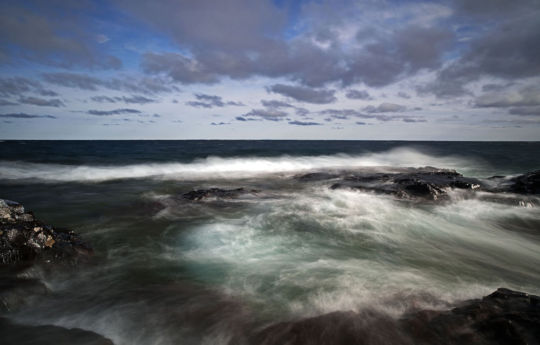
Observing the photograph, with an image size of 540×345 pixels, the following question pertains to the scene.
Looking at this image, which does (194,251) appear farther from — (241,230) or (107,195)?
(107,195)

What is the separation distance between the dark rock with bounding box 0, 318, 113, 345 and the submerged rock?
1794mm

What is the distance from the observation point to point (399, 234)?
6.69 metres

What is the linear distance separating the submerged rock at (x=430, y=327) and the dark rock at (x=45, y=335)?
179 centimetres

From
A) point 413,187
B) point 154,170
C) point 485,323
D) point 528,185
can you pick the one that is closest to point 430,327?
point 485,323

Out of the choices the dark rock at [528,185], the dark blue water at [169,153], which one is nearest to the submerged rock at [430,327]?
the dark rock at [528,185]

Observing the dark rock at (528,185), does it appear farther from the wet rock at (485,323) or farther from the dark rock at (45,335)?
the dark rock at (45,335)

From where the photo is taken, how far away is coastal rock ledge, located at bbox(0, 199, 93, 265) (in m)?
Answer: 4.41

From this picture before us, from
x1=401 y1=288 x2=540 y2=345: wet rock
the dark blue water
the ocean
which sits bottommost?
the ocean

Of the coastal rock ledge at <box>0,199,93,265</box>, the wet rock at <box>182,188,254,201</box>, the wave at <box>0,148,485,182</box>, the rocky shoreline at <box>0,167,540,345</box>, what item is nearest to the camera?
the rocky shoreline at <box>0,167,540,345</box>

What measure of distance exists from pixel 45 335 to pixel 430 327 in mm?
4208

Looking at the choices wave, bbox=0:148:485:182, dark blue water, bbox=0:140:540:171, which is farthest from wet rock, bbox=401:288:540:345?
dark blue water, bbox=0:140:540:171

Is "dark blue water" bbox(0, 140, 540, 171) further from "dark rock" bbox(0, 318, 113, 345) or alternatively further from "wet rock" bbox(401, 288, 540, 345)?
"wet rock" bbox(401, 288, 540, 345)

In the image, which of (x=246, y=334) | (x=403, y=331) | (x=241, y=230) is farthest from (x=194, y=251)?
(x=403, y=331)

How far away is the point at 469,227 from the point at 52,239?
31.6ft
